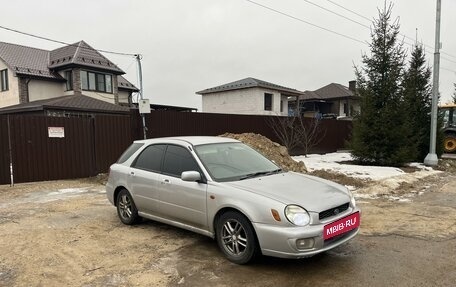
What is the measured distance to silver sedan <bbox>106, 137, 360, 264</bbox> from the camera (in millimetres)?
3982

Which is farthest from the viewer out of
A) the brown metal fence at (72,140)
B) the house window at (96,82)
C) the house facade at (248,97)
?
the house facade at (248,97)

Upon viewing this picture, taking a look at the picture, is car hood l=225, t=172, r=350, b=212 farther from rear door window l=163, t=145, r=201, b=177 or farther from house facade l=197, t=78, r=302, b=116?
house facade l=197, t=78, r=302, b=116

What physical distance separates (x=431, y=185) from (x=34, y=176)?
11502mm

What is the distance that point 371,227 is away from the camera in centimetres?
600

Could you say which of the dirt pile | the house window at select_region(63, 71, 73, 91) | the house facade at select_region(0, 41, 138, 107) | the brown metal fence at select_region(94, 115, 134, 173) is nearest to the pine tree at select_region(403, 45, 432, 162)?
the dirt pile

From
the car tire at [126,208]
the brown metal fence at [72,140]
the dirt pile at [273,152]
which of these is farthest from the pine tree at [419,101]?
the car tire at [126,208]

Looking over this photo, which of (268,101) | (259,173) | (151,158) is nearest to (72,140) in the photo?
(151,158)

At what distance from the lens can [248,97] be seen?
31406mm

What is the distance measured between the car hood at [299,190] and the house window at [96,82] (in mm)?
25206

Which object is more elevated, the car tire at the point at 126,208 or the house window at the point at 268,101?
the house window at the point at 268,101

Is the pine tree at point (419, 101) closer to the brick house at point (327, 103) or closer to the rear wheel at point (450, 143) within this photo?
the rear wheel at point (450, 143)

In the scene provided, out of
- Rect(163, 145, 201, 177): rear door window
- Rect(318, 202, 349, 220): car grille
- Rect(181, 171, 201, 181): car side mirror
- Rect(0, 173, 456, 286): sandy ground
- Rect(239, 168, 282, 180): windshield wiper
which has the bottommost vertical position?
Rect(0, 173, 456, 286): sandy ground

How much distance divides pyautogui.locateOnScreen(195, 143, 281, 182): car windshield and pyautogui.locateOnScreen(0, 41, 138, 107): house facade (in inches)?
930

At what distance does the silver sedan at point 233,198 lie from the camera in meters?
3.98
